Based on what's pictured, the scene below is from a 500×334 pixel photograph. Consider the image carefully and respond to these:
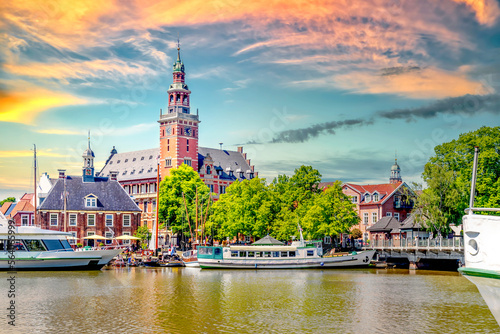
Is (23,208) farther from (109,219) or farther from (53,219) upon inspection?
(109,219)

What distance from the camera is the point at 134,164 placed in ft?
498

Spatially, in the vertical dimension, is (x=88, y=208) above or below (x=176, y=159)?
below

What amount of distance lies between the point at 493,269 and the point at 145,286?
109ft

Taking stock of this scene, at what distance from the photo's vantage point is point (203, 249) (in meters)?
73.2

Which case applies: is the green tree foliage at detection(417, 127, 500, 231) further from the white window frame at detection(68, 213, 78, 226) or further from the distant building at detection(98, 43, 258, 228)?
the distant building at detection(98, 43, 258, 228)

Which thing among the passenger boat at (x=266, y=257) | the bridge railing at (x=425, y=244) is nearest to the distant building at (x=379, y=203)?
the bridge railing at (x=425, y=244)

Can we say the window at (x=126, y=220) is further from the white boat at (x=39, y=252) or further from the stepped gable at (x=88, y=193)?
the white boat at (x=39, y=252)

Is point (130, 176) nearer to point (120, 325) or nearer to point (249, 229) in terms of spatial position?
point (249, 229)


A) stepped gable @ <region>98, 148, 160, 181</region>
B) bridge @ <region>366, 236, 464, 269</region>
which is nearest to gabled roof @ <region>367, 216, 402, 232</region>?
bridge @ <region>366, 236, 464, 269</region>

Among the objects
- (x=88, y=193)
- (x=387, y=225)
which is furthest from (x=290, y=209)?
(x=88, y=193)

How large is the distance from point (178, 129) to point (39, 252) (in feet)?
242

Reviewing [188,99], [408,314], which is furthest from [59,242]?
[188,99]

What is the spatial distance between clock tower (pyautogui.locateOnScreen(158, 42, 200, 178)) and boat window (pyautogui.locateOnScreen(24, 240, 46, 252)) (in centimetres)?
7023

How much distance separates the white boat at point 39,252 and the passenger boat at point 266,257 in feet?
46.3
